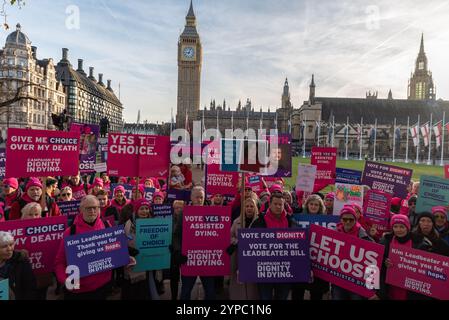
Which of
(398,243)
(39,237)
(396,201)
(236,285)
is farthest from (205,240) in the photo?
(396,201)

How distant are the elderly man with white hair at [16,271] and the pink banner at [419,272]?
3.90 m

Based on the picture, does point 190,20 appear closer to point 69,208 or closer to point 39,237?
point 69,208

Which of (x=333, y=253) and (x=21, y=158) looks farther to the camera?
(x=21, y=158)

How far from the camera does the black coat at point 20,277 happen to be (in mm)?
3551

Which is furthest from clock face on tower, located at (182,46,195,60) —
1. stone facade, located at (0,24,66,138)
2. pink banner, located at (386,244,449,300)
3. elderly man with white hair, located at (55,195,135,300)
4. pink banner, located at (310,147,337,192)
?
pink banner, located at (386,244,449,300)

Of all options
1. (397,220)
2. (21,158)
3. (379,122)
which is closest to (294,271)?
(397,220)

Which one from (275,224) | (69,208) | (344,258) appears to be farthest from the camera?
(69,208)

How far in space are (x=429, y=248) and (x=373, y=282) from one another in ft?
3.06

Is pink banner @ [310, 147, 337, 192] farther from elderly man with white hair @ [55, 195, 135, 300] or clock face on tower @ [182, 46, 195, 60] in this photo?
clock face on tower @ [182, 46, 195, 60]

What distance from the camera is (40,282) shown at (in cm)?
425

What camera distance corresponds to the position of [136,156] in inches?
262

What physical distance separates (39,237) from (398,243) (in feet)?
14.3

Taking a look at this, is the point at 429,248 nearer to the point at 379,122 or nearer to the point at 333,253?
the point at 333,253

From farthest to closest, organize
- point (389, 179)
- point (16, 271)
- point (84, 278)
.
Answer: point (389, 179) → point (84, 278) → point (16, 271)
